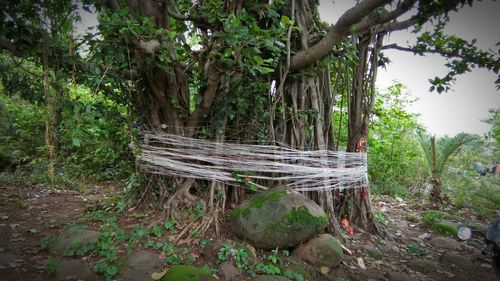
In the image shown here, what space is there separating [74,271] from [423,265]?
10.8ft

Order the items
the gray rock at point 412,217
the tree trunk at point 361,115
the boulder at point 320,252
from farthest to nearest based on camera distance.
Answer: the gray rock at point 412,217, the tree trunk at point 361,115, the boulder at point 320,252

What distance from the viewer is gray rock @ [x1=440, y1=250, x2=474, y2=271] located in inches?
135

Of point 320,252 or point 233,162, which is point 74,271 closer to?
point 233,162

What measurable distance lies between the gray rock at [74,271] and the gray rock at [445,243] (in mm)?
3856

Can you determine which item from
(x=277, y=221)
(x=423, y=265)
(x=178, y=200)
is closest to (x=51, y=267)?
(x=178, y=200)

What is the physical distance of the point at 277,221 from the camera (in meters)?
2.87

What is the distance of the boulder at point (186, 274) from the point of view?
2.33 meters

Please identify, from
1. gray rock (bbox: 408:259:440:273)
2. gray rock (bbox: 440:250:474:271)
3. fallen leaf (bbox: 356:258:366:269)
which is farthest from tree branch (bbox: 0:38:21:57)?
gray rock (bbox: 440:250:474:271)

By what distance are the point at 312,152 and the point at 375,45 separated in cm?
160

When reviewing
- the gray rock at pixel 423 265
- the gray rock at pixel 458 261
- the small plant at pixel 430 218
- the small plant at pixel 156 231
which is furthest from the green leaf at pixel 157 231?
the small plant at pixel 430 218

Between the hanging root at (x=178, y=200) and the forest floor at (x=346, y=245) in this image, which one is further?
the hanging root at (x=178, y=200)

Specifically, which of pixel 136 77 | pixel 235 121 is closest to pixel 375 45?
pixel 235 121

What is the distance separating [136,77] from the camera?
3170mm

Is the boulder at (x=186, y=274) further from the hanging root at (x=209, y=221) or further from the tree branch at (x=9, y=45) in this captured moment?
→ the tree branch at (x=9, y=45)
